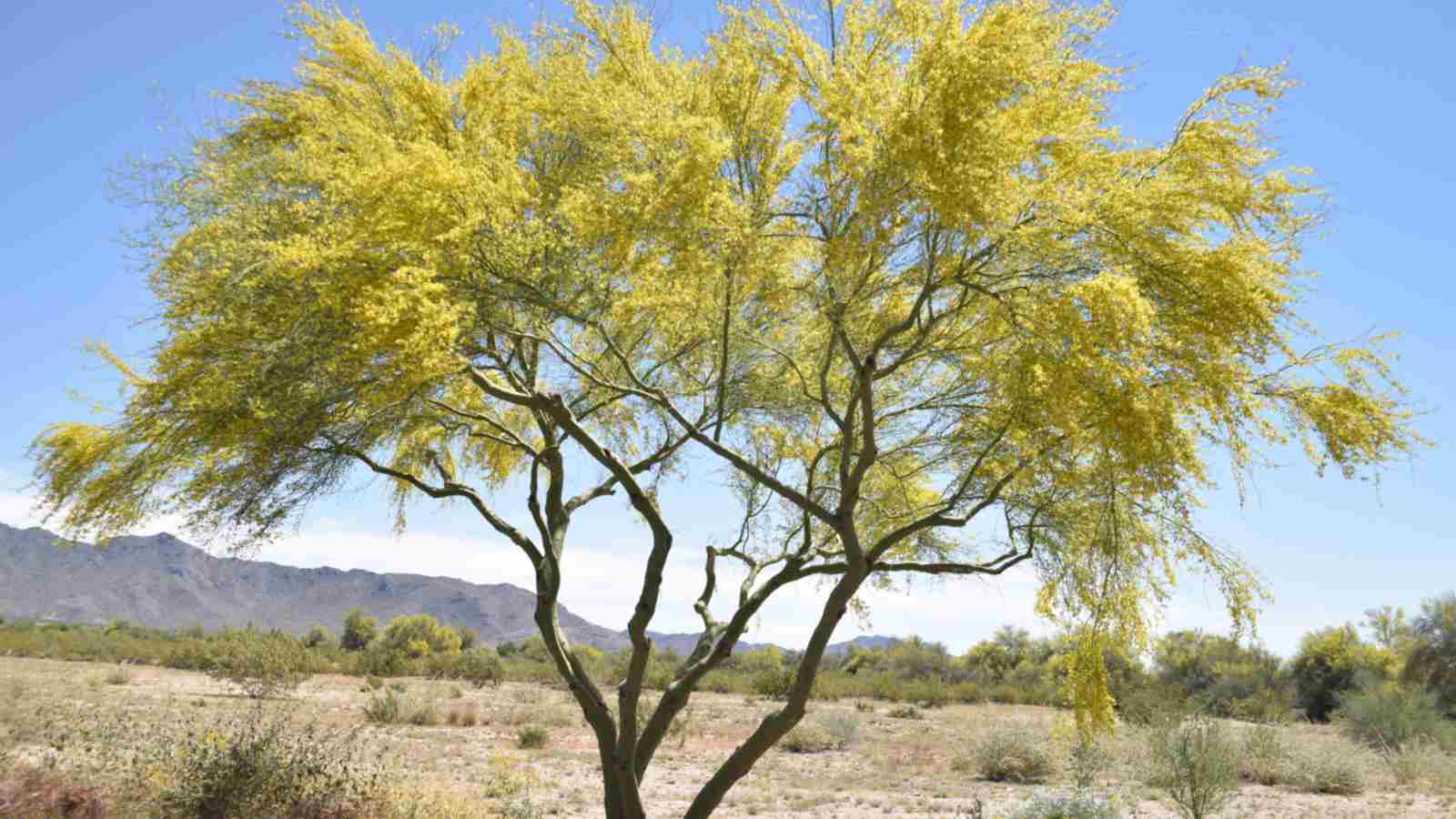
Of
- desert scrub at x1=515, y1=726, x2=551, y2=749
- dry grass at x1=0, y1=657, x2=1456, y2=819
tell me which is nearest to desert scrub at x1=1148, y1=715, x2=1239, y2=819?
dry grass at x1=0, y1=657, x2=1456, y2=819

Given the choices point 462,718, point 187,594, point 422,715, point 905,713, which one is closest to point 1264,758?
point 905,713

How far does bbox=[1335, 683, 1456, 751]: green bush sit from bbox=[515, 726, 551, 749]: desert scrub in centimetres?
1719

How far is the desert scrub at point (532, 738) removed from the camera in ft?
65.4

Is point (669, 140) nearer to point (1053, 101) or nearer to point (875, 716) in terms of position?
point (1053, 101)

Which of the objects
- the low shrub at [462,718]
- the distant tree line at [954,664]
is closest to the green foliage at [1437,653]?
the distant tree line at [954,664]

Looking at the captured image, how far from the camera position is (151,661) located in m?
34.9

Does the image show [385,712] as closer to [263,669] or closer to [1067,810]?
[263,669]

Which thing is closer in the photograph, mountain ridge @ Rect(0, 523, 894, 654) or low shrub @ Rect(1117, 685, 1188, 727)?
low shrub @ Rect(1117, 685, 1188, 727)

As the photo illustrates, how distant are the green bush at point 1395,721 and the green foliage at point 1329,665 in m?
7.54

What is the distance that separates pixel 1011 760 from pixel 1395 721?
10818 millimetres

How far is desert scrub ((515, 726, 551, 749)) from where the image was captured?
65.4 feet

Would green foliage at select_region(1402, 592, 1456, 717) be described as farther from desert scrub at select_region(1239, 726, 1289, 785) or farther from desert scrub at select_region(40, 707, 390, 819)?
desert scrub at select_region(40, 707, 390, 819)

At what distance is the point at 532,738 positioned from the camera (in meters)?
20.0

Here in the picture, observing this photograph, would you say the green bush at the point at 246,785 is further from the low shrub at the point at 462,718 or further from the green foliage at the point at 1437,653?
the green foliage at the point at 1437,653
